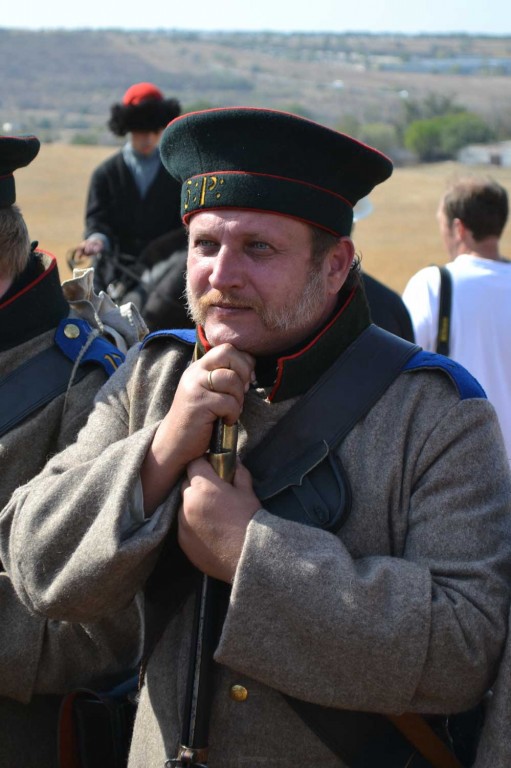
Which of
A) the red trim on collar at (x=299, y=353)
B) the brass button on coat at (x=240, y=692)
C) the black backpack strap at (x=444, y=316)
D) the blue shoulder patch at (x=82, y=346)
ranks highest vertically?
the red trim on collar at (x=299, y=353)

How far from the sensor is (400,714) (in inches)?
85.5

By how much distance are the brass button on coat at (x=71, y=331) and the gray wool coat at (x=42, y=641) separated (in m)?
0.04

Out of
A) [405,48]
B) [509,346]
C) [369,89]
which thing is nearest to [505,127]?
[369,89]

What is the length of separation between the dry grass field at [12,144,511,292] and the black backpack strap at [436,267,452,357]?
10.8 meters

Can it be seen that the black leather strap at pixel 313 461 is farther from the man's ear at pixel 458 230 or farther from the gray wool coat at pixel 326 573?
the man's ear at pixel 458 230

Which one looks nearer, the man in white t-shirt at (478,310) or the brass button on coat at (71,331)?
the brass button on coat at (71,331)

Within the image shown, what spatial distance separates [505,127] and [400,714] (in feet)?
152

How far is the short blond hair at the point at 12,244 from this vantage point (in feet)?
9.88

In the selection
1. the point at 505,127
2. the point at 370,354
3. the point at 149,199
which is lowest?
the point at 505,127

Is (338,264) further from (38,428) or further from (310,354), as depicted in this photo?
(38,428)

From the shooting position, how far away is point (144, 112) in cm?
909

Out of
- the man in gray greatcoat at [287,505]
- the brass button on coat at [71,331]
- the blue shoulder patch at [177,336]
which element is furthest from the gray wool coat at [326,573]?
the brass button on coat at [71,331]

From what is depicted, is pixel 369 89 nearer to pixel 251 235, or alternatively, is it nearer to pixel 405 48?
pixel 405 48

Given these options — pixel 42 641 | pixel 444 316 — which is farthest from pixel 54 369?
pixel 444 316
